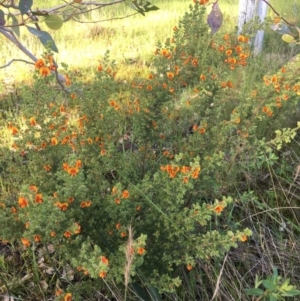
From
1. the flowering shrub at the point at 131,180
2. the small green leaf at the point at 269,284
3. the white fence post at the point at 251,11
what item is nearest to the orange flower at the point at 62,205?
the flowering shrub at the point at 131,180

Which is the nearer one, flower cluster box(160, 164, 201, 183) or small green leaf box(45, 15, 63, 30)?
small green leaf box(45, 15, 63, 30)

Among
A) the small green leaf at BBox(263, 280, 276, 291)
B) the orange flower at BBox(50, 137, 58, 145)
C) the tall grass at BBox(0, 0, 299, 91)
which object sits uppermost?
the orange flower at BBox(50, 137, 58, 145)

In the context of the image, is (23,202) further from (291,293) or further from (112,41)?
(112,41)

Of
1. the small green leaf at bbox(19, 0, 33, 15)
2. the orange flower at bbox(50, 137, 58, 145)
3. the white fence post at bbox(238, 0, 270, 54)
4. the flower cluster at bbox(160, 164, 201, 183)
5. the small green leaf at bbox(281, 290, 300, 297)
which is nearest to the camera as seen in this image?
the small green leaf at bbox(19, 0, 33, 15)

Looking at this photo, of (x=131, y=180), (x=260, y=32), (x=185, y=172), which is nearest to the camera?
(x=185, y=172)

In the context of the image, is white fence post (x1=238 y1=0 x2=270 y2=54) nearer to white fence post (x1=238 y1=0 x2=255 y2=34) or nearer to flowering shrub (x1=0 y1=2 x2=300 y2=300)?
white fence post (x1=238 y1=0 x2=255 y2=34)

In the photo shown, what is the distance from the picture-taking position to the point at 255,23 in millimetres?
1821

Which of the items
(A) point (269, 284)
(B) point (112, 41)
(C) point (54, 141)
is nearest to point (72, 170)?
Result: (C) point (54, 141)

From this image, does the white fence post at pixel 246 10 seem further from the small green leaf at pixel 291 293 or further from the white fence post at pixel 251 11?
the small green leaf at pixel 291 293

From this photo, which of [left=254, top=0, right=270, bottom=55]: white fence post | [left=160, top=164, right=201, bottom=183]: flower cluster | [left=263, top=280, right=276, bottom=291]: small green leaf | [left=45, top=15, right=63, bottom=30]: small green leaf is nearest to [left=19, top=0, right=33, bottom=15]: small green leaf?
[left=45, top=15, right=63, bottom=30]: small green leaf

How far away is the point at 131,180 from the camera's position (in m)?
1.69

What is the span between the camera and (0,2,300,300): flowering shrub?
1229 mm

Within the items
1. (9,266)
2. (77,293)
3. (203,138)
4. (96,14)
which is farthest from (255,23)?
(96,14)

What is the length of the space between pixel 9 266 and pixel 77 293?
A: 0.52 meters
